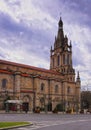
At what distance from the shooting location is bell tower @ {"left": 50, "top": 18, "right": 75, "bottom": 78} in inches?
4431

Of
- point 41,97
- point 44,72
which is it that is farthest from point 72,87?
point 41,97

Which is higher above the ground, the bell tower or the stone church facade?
Result: the bell tower

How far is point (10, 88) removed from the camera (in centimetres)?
8044

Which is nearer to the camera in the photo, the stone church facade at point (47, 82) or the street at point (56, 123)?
the street at point (56, 123)

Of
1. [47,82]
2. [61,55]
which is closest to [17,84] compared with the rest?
[47,82]

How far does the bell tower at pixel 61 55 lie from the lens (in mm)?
112556

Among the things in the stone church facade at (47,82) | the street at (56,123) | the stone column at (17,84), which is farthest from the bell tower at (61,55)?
the street at (56,123)

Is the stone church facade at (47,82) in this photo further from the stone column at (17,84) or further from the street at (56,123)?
the street at (56,123)

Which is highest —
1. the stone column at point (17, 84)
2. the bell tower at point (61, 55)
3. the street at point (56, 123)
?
the bell tower at point (61, 55)

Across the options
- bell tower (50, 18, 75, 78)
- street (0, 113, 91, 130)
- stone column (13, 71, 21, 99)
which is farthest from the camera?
bell tower (50, 18, 75, 78)

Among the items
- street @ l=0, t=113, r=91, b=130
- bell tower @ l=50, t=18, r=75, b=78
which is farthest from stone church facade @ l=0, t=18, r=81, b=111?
street @ l=0, t=113, r=91, b=130

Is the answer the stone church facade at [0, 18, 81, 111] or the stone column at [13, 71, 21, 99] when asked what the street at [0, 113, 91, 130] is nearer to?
the stone church facade at [0, 18, 81, 111]

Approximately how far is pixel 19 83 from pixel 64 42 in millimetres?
39856

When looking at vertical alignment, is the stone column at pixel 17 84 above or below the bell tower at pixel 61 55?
below
